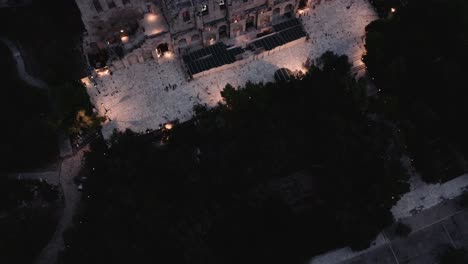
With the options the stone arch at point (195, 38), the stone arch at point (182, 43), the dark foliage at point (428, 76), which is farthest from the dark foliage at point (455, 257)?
the stone arch at point (182, 43)

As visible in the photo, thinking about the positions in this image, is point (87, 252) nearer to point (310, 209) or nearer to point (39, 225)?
point (39, 225)

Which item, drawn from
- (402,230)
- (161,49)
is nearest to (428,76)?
(402,230)

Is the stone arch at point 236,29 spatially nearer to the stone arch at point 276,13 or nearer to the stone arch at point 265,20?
the stone arch at point 265,20

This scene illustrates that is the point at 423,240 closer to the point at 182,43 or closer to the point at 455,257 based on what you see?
the point at 455,257

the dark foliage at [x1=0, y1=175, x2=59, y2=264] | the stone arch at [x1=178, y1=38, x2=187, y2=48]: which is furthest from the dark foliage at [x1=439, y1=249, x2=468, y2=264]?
the dark foliage at [x1=0, y1=175, x2=59, y2=264]

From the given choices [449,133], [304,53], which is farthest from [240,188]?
[449,133]

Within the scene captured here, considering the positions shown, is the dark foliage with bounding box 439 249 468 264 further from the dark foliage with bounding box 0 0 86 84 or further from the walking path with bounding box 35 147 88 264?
the dark foliage with bounding box 0 0 86 84
